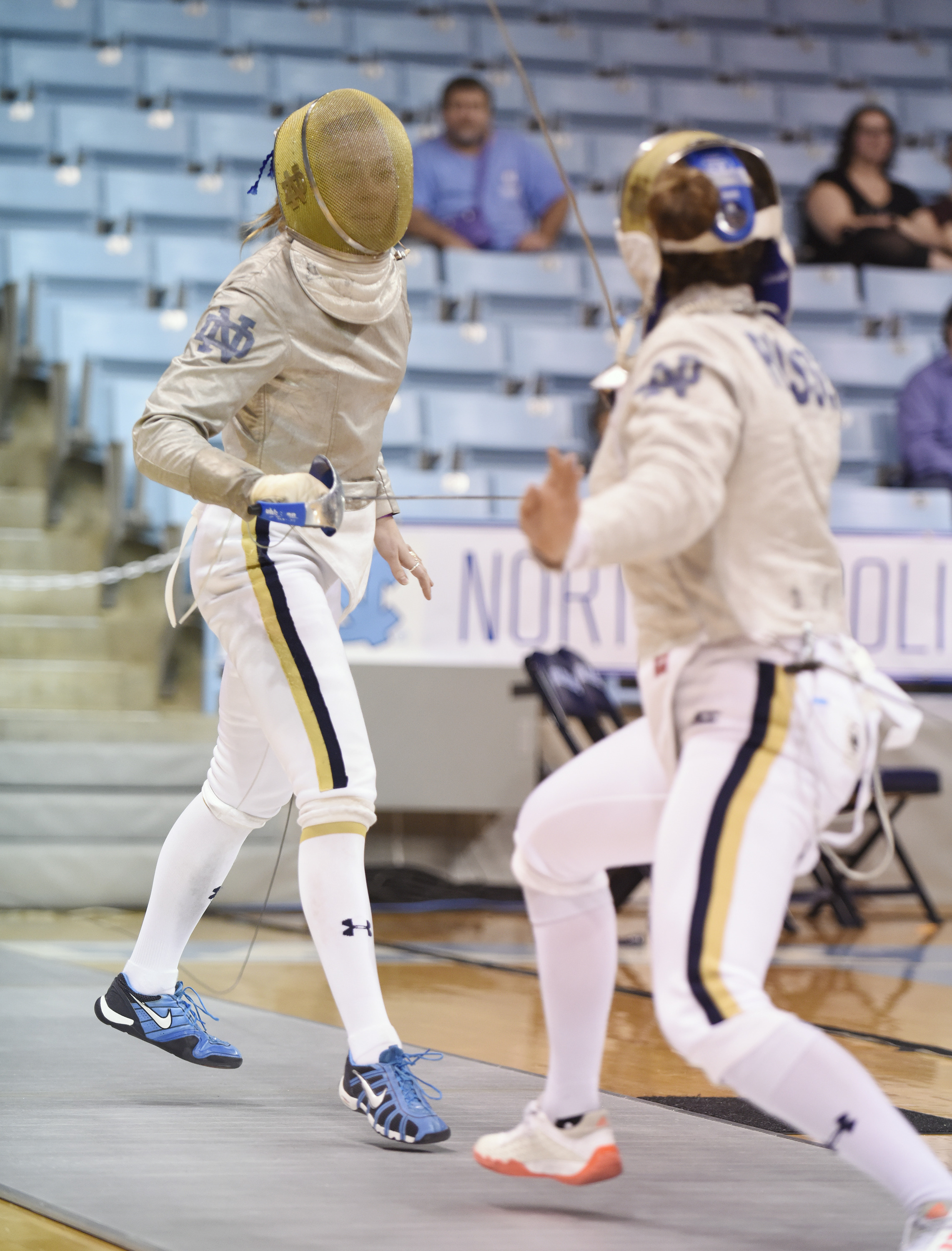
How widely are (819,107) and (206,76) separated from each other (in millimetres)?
3216

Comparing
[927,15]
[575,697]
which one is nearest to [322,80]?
[927,15]

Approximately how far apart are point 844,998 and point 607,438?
85.7 inches

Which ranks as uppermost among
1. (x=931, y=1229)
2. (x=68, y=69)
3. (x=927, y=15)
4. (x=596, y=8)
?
(x=927, y=15)

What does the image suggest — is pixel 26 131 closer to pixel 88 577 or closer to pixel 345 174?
pixel 88 577

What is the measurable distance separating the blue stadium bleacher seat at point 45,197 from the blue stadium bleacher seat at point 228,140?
22.8 inches

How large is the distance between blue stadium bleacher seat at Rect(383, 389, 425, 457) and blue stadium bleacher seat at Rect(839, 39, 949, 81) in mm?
4225

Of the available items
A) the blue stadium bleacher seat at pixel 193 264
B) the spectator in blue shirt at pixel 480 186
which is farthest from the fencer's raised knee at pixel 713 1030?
the spectator in blue shirt at pixel 480 186

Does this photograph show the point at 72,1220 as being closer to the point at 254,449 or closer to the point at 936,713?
the point at 254,449

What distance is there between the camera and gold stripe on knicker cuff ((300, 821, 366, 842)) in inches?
82.0

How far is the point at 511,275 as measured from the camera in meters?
6.30

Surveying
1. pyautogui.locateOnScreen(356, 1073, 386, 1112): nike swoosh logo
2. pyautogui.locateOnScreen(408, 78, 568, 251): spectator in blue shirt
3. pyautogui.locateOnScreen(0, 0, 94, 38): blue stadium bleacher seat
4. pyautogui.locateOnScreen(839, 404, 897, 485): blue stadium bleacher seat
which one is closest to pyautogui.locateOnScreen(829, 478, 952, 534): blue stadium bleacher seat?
pyautogui.locateOnScreen(839, 404, 897, 485): blue stadium bleacher seat

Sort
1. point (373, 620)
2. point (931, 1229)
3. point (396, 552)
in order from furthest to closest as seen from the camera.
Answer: point (373, 620) → point (396, 552) → point (931, 1229)

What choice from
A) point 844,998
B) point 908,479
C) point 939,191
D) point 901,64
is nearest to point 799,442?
point 844,998

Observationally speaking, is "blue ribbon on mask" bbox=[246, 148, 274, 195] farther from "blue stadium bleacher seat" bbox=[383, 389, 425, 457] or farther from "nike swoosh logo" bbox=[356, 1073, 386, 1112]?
"blue stadium bleacher seat" bbox=[383, 389, 425, 457]
